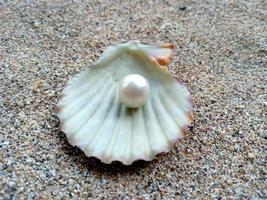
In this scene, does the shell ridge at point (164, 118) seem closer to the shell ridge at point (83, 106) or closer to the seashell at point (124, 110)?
the seashell at point (124, 110)

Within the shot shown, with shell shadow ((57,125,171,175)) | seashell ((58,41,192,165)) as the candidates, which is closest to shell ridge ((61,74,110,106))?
seashell ((58,41,192,165))

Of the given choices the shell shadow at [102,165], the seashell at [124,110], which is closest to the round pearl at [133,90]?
the seashell at [124,110]

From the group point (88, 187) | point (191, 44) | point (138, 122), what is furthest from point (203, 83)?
point (88, 187)

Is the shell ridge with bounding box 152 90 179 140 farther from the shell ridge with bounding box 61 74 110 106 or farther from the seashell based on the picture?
the shell ridge with bounding box 61 74 110 106

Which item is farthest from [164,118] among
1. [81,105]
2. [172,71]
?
[172,71]

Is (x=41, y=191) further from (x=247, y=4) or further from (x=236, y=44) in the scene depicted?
(x=247, y=4)
